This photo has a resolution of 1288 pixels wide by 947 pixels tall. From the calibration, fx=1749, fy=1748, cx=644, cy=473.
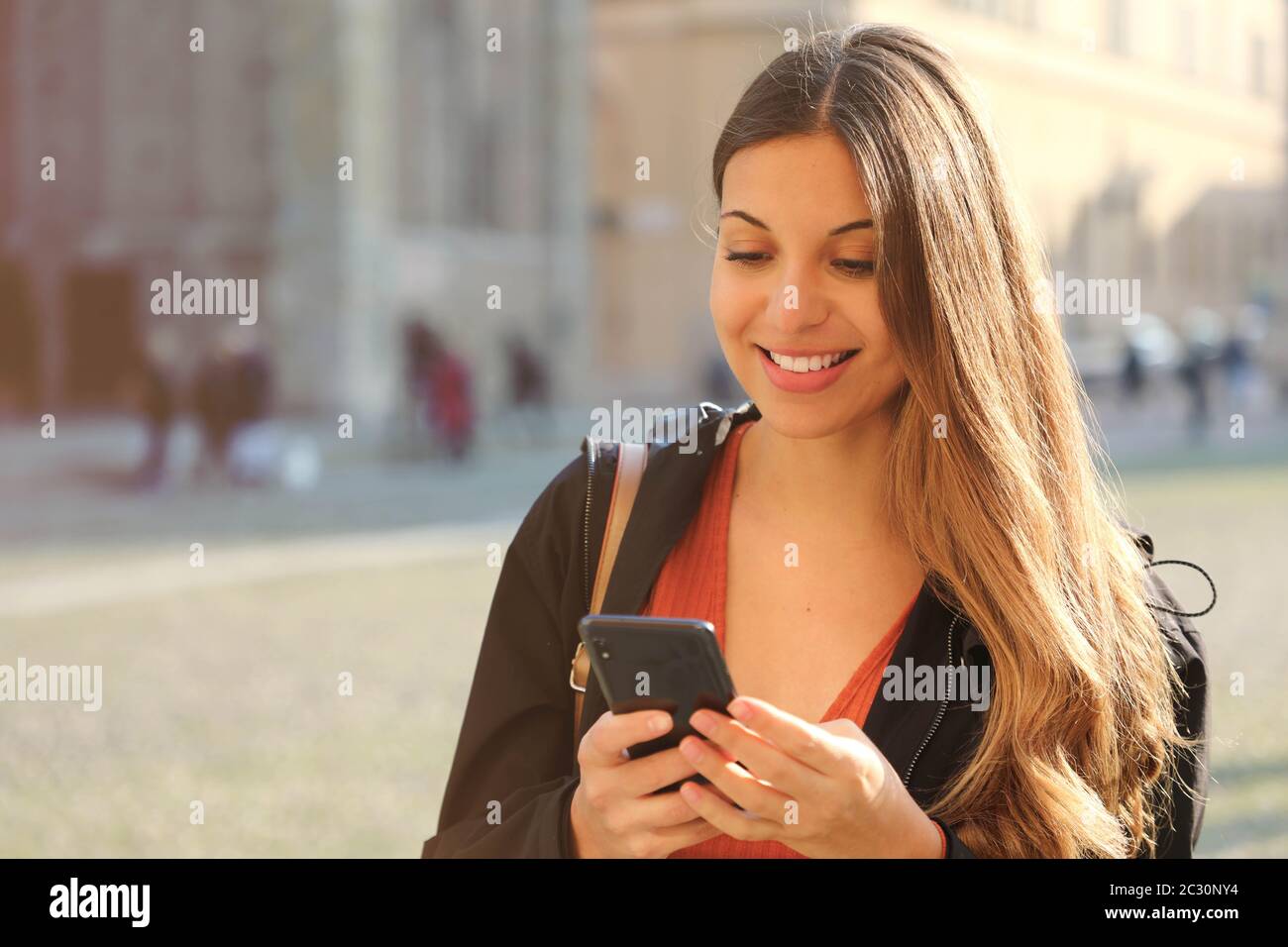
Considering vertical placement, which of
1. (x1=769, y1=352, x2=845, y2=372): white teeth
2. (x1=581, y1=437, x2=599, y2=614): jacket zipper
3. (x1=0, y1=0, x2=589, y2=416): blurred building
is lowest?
(x1=581, y1=437, x2=599, y2=614): jacket zipper

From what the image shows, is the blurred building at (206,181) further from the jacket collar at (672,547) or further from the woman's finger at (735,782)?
the woman's finger at (735,782)

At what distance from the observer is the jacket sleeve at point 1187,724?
6.81ft

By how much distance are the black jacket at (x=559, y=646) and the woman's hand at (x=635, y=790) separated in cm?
17

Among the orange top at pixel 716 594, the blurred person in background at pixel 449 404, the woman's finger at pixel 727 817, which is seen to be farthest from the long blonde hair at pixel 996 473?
the blurred person in background at pixel 449 404

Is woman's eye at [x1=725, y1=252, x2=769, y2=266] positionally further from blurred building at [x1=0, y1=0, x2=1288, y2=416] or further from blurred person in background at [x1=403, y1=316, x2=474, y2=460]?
blurred person in background at [x1=403, y1=316, x2=474, y2=460]

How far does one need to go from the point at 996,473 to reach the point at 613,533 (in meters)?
0.45

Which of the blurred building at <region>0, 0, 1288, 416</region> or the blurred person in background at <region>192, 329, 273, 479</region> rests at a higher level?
the blurred building at <region>0, 0, 1288, 416</region>

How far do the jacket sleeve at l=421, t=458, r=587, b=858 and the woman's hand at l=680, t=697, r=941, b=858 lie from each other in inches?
14.2

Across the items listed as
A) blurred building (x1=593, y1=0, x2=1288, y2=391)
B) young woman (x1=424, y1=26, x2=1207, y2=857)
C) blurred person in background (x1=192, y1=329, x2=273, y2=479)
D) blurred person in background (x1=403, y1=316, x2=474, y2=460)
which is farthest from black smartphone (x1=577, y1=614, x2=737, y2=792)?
blurred building (x1=593, y1=0, x2=1288, y2=391)

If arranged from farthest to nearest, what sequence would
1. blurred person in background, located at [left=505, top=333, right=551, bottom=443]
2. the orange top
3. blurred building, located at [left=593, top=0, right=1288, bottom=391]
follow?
1. blurred building, located at [left=593, top=0, right=1288, bottom=391]
2. blurred person in background, located at [left=505, top=333, right=551, bottom=443]
3. the orange top

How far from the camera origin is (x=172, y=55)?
2556 centimetres

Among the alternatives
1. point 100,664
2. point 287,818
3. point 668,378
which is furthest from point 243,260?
point 287,818

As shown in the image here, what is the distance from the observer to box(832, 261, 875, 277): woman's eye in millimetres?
1994
